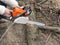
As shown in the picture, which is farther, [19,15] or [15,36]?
[15,36]

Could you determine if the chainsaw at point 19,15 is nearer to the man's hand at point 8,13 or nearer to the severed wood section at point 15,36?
the man's hand at point 8,13

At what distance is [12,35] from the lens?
4137mm

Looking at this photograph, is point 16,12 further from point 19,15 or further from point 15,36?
point 15,36

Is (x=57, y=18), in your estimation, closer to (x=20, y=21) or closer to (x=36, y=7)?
(x=36, y=7)

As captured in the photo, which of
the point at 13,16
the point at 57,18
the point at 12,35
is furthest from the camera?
the point at 57,18

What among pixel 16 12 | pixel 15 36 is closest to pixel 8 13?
pixel 16 12

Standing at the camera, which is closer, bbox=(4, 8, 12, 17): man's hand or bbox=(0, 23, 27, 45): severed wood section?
bbox=(4, 8, 12, 17): man's hand

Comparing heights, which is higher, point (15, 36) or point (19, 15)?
point (19, 15)

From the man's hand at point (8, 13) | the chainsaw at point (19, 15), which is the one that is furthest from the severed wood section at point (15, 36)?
the man's hand at point (8, 13)

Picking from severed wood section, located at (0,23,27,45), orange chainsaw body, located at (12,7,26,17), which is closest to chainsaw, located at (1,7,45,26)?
orange chainsaw body, located at (12,7,26,17)

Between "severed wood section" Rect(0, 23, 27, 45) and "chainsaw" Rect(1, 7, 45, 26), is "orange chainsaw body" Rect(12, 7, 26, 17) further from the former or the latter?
"severed wood section" Rect(0, 23, 27, 45)

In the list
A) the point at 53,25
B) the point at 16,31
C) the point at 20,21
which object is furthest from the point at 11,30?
the point at 53,25

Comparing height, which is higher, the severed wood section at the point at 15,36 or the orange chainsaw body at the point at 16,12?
the orange chainsaw body at the point at 16,12

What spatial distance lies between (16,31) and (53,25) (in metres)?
0.63
